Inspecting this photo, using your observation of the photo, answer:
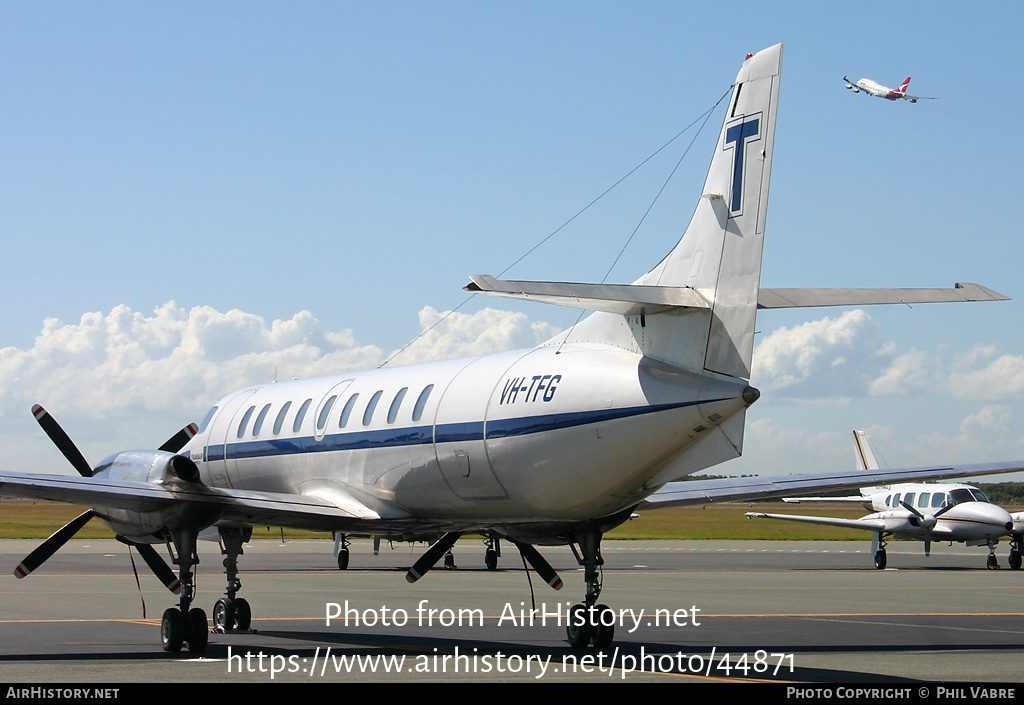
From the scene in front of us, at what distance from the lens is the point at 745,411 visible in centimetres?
1166

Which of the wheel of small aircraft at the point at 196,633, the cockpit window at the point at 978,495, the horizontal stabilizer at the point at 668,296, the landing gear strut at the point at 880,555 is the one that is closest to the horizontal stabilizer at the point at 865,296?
the horizontal stabilizer at the point at 668,296

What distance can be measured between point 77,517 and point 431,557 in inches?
180

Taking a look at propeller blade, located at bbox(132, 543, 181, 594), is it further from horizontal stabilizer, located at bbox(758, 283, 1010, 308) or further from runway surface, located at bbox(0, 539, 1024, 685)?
horizontal stabilizer, located at bbox(758, 283, 1010, 308)

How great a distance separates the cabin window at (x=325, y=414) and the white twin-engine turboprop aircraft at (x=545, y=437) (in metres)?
0.04

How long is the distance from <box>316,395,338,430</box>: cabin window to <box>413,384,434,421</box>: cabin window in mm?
2053

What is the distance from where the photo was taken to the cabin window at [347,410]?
16000 millimetres

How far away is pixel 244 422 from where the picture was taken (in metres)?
18.3

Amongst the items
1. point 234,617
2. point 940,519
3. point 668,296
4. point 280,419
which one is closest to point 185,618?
point 234,617

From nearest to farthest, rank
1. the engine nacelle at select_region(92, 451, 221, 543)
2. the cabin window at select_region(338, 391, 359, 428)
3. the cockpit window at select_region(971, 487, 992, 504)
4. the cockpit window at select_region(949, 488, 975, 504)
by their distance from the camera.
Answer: the engine nacelle at select_region(92, 451, 221, 543) < the cabin window at select_region(338, 391, 359, 428) < the cockpit window at select_region(949, 488, 975, 504) < the cockpit window at select_region(971, 487, 992, 504)

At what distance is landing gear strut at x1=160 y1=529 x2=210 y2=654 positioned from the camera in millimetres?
14086

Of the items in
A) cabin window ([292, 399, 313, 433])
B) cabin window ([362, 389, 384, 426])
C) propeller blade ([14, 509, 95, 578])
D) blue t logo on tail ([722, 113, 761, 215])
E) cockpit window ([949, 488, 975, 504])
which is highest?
blue t logo on tail ([722, 113, 761, 215])

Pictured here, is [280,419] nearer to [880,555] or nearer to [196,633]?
[196,633]

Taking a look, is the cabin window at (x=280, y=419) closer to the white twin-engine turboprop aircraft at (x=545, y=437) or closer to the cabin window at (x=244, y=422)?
the white twin-engine turboprop aircraft at (x=545, y=437)

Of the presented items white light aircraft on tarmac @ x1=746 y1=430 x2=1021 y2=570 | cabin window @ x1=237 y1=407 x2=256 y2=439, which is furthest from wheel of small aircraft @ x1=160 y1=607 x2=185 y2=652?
white light aircraft on tarmac @ x1=746 y1=430 x2=1021 y2=570
